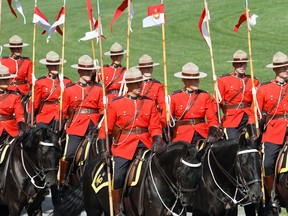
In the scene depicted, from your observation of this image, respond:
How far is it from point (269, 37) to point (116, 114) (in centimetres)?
2494

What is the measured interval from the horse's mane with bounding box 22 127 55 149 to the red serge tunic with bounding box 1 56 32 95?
19.6 ft

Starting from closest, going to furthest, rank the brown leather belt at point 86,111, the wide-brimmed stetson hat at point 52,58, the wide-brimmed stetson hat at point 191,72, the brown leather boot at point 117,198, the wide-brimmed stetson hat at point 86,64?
the brown leather boot at point 117,198
the wide-brimmed stetson hat at point 191,72
the wide-brimmed stetson hat at point 86,64
the brown leather belt at point 86,111
the wide-brimmed stetson hat at point 52,58

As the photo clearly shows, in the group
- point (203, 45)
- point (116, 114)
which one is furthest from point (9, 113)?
point (203, 45)

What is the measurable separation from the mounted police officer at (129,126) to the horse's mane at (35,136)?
1.10 metres

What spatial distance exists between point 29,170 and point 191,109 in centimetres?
259

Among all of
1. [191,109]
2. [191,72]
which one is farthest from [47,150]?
[191,72]

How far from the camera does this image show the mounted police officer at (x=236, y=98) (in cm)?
1886

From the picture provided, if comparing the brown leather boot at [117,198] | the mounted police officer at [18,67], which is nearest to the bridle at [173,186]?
the brown leather boot at [117,198]

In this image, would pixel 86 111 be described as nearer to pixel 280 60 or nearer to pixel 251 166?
pixel 280 60

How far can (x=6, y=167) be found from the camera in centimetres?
1686

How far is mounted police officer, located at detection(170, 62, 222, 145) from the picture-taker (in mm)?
16391

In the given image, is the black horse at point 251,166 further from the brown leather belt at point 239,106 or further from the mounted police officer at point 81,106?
the mounted police officer at point 81,106

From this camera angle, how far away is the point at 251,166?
14070 mm

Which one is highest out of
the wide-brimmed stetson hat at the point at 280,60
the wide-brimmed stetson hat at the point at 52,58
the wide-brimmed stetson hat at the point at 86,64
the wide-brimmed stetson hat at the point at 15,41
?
the wide-brimmed stetson hat at the point at 15,41
